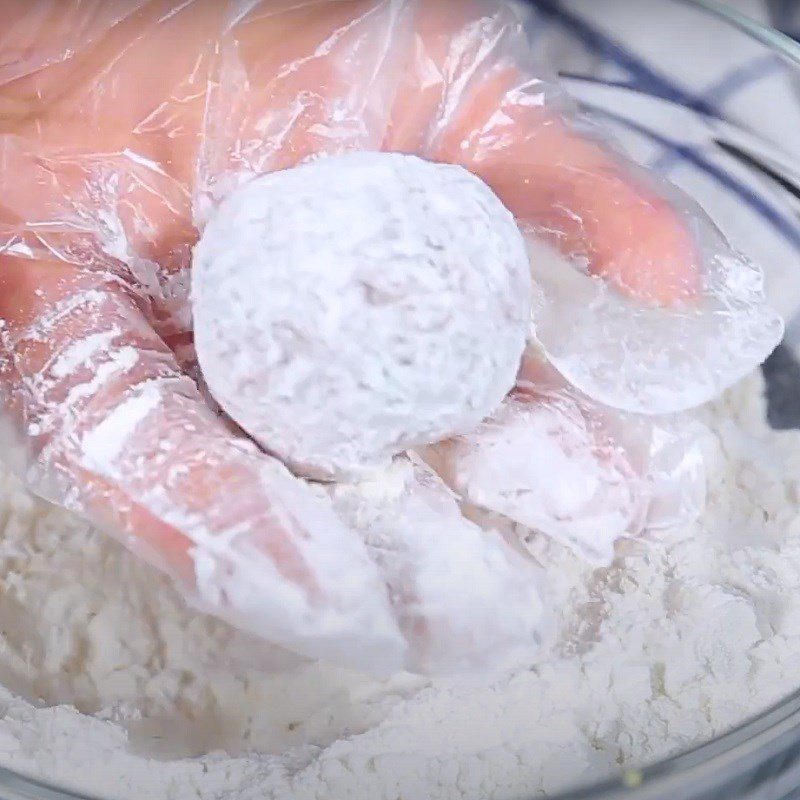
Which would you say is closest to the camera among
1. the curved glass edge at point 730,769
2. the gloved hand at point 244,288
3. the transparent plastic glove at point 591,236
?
the curved glass edge at point 730,769

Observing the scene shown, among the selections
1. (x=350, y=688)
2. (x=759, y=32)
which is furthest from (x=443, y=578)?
(x=759, y=32)

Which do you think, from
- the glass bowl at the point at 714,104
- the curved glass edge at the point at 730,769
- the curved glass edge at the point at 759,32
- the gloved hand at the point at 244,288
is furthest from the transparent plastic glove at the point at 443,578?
the curved glass edge at the point at 759,32

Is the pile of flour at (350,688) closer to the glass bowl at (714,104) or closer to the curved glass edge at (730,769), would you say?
the curved glass edge at (730,769)

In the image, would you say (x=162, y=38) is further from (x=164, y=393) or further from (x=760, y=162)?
(x=760, y=162)

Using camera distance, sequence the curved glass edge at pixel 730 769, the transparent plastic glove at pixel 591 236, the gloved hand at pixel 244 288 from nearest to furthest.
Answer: the curved glass edge at pixel 730 769
the gloved hand at pixel 244 288
the transparent plastic glove at pixel 591 236

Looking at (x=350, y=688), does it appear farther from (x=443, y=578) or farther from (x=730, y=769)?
(x=730, y=769)
